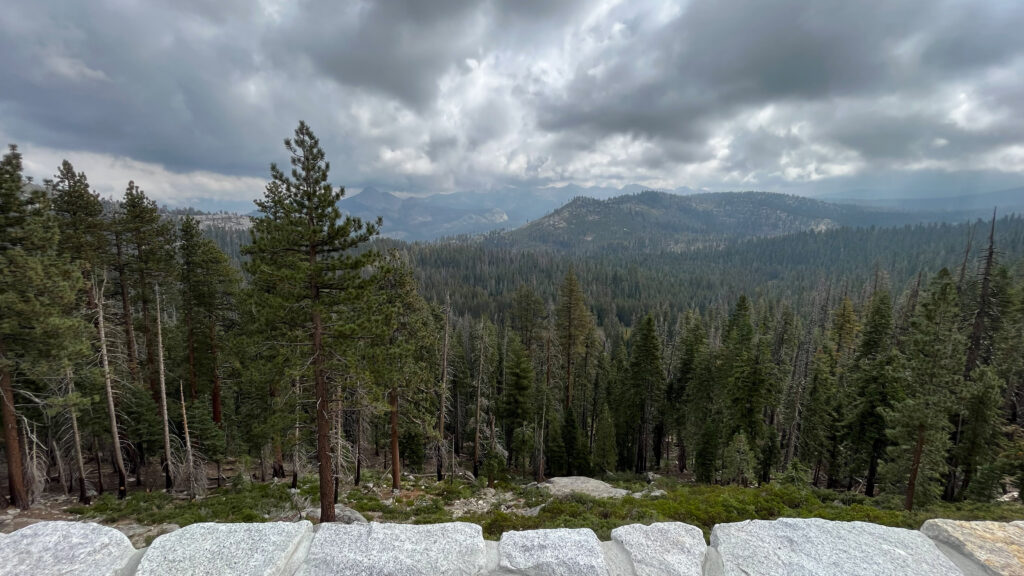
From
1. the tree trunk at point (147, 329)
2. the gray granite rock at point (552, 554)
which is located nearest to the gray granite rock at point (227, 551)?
the gray granite rock at point (552, 554)

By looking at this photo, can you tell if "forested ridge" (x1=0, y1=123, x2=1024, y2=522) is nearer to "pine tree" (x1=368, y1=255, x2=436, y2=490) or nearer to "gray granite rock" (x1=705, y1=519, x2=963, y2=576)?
"pine tree" (x1=368, y1=255, x2=436, y2=490)

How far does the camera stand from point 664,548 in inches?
121

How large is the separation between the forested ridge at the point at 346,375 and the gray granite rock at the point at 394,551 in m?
8.95

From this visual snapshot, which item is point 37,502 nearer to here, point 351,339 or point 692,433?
point 351,339

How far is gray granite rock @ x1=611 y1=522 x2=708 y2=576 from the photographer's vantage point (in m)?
2.83

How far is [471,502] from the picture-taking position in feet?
62.0

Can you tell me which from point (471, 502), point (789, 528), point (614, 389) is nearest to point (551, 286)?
point (614, 389)

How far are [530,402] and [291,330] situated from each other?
73.8 feet

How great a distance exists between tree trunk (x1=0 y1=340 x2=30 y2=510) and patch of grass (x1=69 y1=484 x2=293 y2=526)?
155 centimetres

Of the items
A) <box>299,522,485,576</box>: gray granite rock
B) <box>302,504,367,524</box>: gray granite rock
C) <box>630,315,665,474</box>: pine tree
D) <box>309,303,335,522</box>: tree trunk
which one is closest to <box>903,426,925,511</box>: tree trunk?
<box>630,315,665,474</box>: pine tree

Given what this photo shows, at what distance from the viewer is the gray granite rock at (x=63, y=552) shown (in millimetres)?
2635

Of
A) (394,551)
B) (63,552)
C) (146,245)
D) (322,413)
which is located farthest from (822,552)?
(146,245)

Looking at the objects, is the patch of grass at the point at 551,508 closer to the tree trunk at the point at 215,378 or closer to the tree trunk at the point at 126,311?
the tree trunk at the point at 215,378

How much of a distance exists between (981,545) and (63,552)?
678 cm
